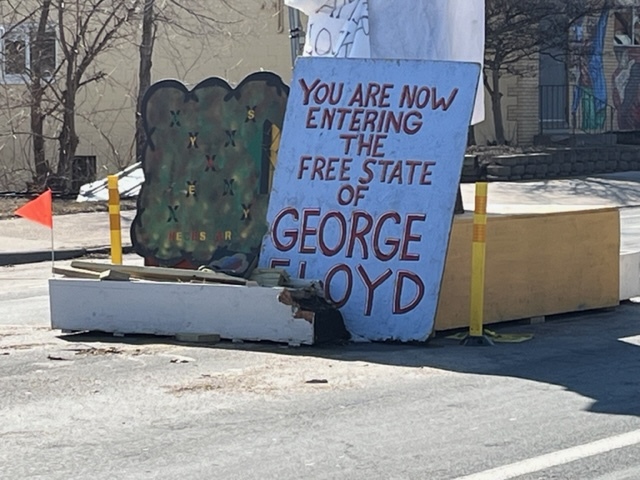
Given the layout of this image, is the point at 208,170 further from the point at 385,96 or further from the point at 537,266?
the point at 537,266

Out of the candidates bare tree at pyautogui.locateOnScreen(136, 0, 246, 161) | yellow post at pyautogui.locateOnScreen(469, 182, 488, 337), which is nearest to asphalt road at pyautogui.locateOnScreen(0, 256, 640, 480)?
yellow post at pyautogui.locateOnScreen(469, 182, 488, 337)

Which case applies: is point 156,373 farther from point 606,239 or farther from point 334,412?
point 606,239

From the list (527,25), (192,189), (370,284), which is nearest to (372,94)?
(370,284)

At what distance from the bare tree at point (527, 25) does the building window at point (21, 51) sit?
1000 cm

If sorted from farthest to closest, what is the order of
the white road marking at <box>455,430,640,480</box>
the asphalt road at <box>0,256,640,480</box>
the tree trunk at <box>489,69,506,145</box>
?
the tree trunk at <box>489,69,506,145</box>
the asphalt road at <box>0,256,640,480</box>
the white road marking at <box>455,430,640,480</box>

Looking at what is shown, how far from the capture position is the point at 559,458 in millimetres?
6141

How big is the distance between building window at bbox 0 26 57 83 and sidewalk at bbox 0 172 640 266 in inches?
170

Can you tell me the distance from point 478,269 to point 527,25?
770 inches

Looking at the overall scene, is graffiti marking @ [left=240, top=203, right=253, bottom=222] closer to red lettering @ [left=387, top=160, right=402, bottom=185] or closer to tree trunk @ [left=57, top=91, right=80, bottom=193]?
red lettering @ [left=387, top=160, right=402, bottom=185]

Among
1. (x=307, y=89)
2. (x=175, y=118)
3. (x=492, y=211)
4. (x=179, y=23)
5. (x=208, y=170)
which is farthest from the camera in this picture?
(x=179, y=23)

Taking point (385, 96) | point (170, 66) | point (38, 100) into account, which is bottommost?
point (385, 96)

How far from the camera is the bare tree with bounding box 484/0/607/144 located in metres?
27.7

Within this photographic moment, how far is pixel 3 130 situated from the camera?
87.7ft

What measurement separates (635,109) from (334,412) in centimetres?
3012
